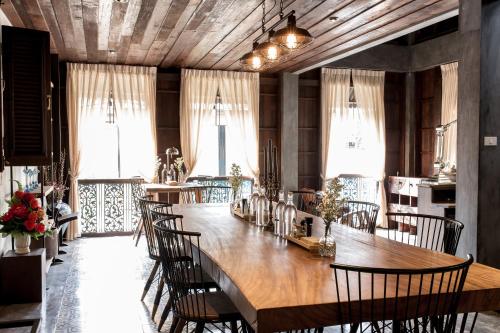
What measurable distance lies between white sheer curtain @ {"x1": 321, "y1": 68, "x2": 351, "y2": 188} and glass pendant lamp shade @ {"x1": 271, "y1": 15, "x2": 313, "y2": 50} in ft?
15.7

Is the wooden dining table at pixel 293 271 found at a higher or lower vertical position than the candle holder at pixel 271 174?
lower

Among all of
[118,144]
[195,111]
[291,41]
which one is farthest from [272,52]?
[118,144]

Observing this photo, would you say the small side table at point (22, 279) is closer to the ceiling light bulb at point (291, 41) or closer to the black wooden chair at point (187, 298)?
→ the black wooden chair at point (187, 298)

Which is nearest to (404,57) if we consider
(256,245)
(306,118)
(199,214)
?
(306,118)

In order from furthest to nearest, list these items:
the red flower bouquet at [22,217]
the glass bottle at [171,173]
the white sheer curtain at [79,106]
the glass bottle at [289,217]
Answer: the glass bottle at [171,173], the white sheer curtain at [79,106], the red flower bouquet at [22,217], the glass bottle at [289,217]

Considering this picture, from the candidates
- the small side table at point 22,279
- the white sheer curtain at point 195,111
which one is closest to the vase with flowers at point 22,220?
the small side table at point 22,279

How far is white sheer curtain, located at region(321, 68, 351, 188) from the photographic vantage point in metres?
7.79

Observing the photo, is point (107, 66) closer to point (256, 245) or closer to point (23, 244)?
point (23, 244)

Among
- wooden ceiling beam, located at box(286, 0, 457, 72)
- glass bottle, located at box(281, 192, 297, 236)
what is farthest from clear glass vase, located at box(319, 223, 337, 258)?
wooden ceiling beam, located at box(286, 0, 457, 72)

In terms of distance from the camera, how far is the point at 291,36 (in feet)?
9.80

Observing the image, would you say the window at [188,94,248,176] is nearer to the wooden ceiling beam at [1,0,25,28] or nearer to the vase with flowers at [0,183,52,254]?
the wooden ceiling beam at [1,0,25,28]

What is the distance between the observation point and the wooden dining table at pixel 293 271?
5.30 feet

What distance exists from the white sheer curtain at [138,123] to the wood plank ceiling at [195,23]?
0.69m

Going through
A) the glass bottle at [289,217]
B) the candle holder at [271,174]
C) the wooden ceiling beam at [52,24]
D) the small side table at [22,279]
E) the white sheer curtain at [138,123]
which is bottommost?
the small side table at [22,279]
